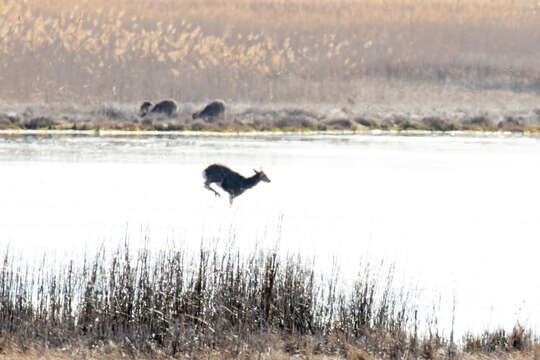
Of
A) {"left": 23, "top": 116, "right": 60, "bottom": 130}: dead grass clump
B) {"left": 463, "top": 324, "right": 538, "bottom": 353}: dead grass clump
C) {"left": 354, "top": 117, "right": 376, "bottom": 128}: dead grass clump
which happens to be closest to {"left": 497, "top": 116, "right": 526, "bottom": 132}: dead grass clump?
{"left": 354, "top": 117, "right": 376, "bottom": 128}: dead grass clump

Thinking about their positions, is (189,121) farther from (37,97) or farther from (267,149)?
(37,97)

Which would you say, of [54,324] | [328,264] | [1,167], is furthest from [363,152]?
[54,324]

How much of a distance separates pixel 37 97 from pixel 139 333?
59038 millimetres

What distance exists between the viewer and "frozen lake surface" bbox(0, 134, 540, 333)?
15016mm

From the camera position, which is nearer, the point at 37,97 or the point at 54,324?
the point at 54,324

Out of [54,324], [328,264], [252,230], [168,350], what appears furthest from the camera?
[252,230]

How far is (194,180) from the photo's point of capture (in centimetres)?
2689

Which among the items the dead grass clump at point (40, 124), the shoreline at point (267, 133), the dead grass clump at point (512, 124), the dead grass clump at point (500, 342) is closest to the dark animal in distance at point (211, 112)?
the shoreline at point (267, 133)

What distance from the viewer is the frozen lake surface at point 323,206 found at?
15016mm

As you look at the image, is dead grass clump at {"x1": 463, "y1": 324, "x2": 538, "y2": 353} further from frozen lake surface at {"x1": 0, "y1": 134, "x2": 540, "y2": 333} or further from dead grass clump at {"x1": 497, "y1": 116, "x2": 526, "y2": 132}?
dead grass clump at {"x1": 497, "y1": 116, "x2": 526, "y2": 132}

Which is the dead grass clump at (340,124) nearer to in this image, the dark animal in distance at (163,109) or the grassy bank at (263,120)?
the grassy bank at (263,120)

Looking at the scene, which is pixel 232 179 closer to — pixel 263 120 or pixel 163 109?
pixel 263 120

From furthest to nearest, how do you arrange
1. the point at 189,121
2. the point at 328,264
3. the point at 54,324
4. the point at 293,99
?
1. the point at 293,99
2. the point at 189,121
3. the point at 328,264
4. the point at 54,324

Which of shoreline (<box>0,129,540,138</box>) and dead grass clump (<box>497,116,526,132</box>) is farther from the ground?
dead grass clump (<box>497,116,526,132</box>)
